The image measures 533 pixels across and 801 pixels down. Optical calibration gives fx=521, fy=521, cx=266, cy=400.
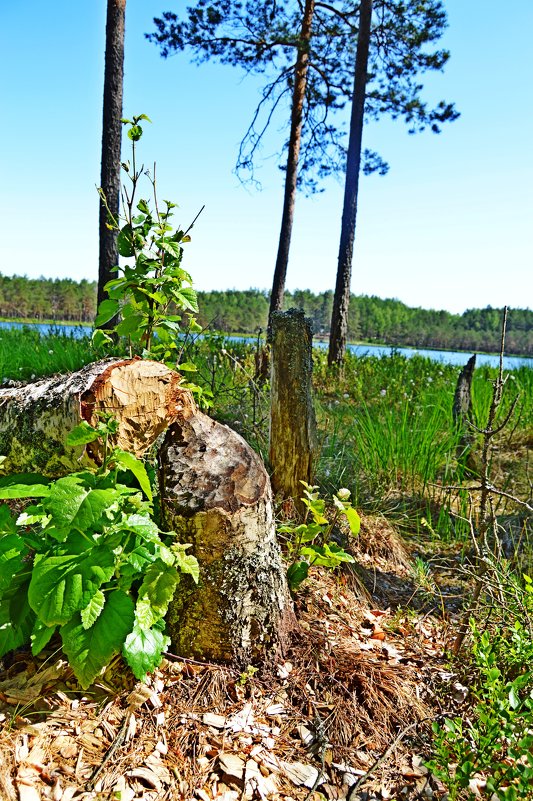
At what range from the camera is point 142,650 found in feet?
5.25

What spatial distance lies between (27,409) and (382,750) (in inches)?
69.4

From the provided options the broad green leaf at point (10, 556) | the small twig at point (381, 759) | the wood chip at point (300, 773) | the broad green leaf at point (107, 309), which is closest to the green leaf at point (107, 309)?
the broad green leaf at point (107, 309)

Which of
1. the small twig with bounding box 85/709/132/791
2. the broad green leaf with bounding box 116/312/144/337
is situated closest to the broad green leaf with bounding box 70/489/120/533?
the small twig with bounding box 85/709/132/791

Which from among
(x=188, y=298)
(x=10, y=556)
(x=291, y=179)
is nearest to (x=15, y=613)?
(x=10, y=556)

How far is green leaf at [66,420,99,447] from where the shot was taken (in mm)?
1692

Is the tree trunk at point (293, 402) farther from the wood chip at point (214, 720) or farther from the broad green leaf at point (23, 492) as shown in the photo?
the broad green leaf at point (23, 492)

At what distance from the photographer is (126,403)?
1.91 m

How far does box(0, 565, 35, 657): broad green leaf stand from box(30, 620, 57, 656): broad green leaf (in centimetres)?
8

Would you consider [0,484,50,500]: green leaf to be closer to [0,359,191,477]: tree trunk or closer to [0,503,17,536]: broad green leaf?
[0,503,17,536]: broad green leaf

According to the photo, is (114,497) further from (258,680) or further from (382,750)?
(382,750)

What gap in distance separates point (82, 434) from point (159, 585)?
55 cm

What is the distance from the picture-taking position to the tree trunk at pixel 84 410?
6.07 ft

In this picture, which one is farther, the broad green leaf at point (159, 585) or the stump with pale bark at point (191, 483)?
the stump with pale bark at point (191, 483)

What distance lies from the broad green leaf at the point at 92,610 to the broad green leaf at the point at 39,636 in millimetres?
164
